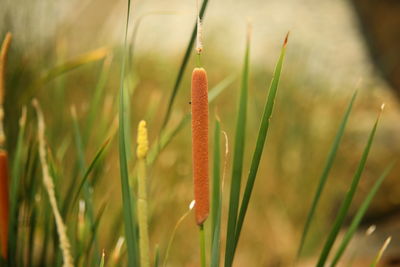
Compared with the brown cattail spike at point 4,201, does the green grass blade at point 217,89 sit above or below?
above

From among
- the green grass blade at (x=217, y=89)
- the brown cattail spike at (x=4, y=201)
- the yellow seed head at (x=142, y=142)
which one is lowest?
the brown cattail spike at (x=4, y=201)

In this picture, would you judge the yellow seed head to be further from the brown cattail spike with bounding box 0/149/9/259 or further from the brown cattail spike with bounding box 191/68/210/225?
the brown cattail spike with bounding box 0/149/9/259

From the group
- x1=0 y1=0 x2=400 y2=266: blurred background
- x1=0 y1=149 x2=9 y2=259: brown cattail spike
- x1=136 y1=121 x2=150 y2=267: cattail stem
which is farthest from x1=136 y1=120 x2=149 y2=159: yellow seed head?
x1=0 y1=0 x2=400 y2=266: blurred background

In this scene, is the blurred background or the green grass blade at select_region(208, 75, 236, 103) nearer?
the green grass blade at select_region(208, 75, 236, 103)

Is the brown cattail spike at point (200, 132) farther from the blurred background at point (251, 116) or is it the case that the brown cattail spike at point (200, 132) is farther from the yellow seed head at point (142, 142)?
the blurred background at point (251, 116)

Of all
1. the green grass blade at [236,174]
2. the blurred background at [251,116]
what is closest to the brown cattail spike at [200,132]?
the green grass blade at [236,174]

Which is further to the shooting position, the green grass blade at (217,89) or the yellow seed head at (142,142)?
the green grass blade at (217,89)

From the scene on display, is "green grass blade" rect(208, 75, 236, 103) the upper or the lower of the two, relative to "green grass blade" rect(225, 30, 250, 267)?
upper

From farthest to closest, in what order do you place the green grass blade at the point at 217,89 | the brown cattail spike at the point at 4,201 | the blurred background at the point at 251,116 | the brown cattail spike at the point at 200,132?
1. the blurred background at the point at 251,116
2. the green grass blade at the point at 217,89
3. the brown cattail spike at the point at 4,201
4. the brown cattail spike at the point at 200,132
